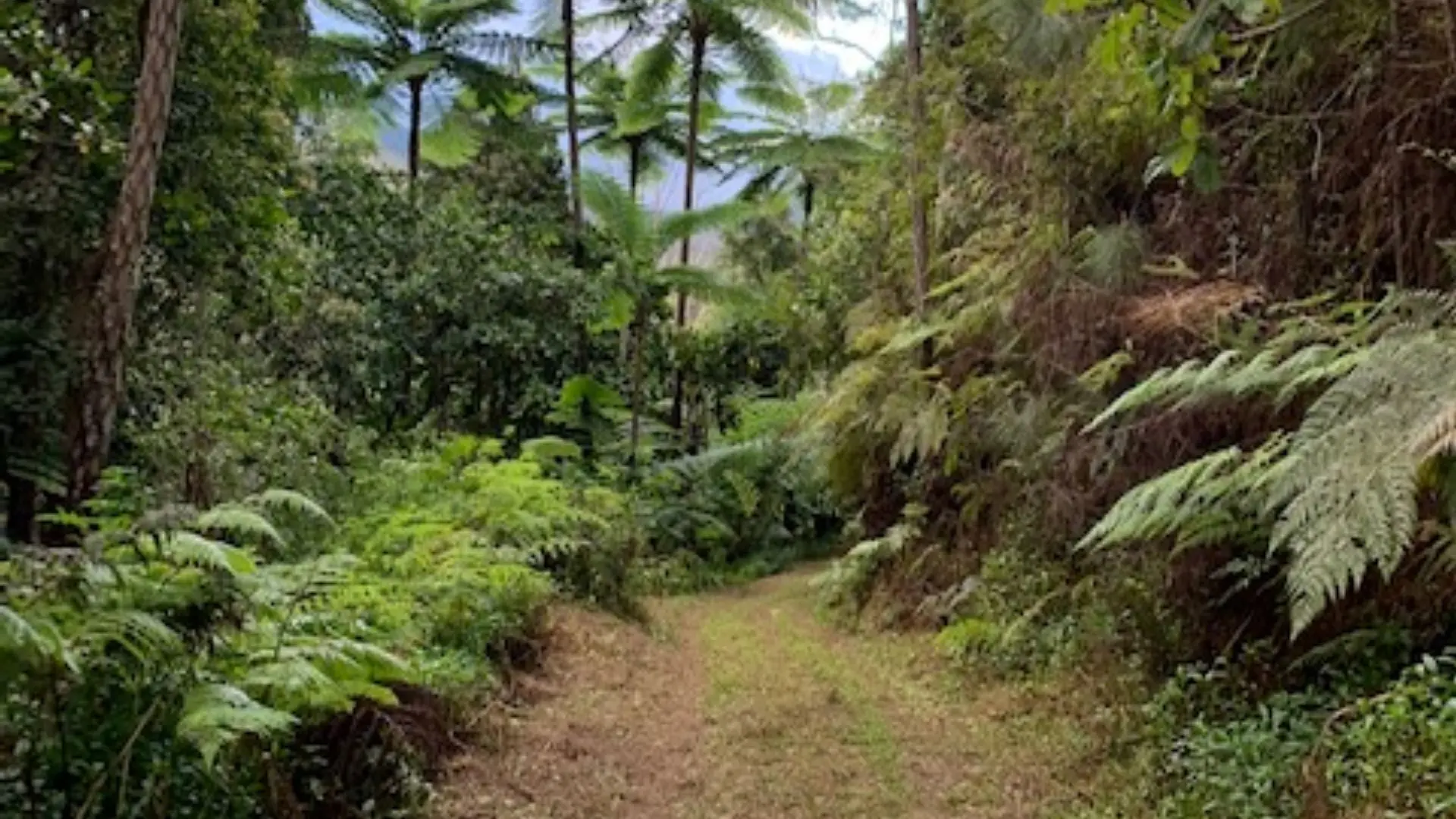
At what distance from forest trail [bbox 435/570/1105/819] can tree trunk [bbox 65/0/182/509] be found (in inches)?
87.7

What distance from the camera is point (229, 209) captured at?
6637mm

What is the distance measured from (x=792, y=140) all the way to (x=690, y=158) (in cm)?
210

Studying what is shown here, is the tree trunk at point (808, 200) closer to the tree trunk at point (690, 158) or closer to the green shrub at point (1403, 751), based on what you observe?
the tree trunk at point (690, 158)

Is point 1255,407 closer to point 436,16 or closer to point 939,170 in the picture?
point 939,170

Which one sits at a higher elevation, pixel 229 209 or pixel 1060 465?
pixel 229 209

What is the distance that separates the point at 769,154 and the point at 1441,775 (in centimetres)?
1494

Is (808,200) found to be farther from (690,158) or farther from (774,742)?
(774,742)

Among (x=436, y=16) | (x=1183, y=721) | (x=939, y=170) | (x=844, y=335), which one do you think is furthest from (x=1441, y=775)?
(x=436, y=16)

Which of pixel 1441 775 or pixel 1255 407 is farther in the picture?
pixel 1255 407

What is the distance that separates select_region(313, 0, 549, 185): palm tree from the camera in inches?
553

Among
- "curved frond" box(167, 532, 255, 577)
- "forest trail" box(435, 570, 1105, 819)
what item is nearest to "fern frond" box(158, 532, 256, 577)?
"curved frond" box(167, 532, 255, 577)

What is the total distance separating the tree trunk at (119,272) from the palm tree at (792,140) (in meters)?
9.94

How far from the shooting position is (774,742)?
17.2 ft

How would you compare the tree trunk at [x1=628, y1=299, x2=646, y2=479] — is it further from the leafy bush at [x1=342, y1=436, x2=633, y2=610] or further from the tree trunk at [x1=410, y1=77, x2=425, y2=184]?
the tree trunk at [x1=410, y1=77, x2=425, y2=184]
